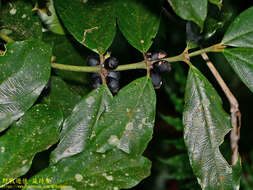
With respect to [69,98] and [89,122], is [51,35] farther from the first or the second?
[89,122]

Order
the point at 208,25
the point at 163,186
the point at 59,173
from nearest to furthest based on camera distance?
the point at 59,173 → the point at 208,25 → the point at 163,186

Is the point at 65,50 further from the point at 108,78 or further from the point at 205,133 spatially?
the point at 205,133

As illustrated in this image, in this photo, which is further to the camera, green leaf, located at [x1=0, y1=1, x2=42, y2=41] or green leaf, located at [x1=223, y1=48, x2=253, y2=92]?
green leaf, located at [x1=0, y1=1, x2=42, y2=41]

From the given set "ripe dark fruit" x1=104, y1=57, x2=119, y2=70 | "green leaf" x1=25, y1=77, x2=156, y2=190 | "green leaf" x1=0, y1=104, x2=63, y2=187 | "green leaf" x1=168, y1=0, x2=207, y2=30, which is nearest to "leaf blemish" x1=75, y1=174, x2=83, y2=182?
"green leaf" x1=25, y1=77, x2=156, y2=190

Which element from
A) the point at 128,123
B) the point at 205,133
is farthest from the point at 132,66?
the point at 205,133

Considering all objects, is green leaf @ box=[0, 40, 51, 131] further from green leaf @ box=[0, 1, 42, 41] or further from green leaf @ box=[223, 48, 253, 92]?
green leaf @ box=[223, 48, 253, 92]

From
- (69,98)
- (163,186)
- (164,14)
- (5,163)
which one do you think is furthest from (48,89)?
(163,186)
